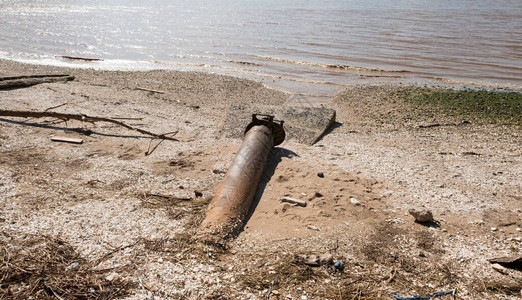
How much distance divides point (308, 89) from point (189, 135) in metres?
7.22

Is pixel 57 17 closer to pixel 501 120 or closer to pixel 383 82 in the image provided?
pixel 383 82

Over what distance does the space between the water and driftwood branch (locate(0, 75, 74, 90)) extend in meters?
4.60

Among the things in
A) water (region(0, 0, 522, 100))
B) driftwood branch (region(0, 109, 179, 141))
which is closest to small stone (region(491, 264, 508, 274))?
driftwood branch (region(0, 109, 179, 141))

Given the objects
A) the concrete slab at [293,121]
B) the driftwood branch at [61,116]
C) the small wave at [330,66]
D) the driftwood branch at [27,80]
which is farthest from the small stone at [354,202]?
the small wave at [330,66]

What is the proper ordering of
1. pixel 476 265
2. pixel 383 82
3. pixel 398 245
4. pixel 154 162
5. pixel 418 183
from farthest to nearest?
pixel 383 82, pixel 154 162, pixel 418 183, pixel 398 245, pixel 476 265

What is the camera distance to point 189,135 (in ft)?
27.8

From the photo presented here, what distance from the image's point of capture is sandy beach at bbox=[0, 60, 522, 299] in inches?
153

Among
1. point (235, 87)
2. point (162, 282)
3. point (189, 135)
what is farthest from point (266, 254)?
point (235, 87)

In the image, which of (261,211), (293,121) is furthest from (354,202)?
(293,121)

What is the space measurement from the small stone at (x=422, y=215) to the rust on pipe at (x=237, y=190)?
2160 millimetres

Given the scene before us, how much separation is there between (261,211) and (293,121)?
4537 millimetres

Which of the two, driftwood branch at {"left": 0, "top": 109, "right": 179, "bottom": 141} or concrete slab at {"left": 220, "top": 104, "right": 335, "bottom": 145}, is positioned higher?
driftwood branch at {"left": 0, "top": 109, "right": 179, "bottom": 141}

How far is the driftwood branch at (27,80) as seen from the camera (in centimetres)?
1077

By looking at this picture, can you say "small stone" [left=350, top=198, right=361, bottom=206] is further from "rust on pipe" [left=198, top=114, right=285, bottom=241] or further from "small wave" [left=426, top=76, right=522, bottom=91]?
"small wave" [left=426, top=76, right=522, bottom=91]
